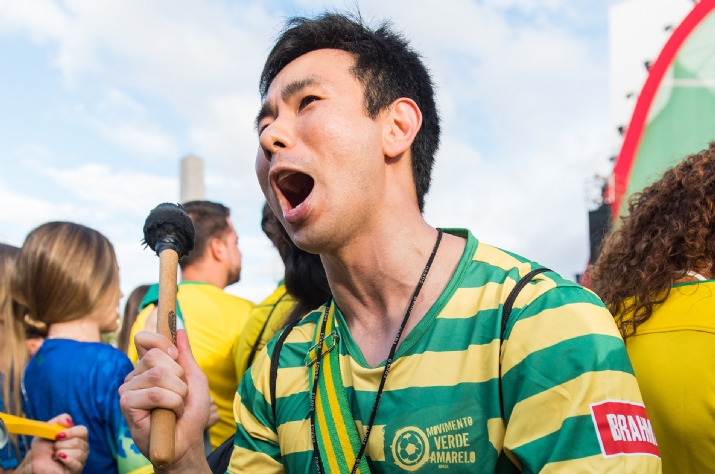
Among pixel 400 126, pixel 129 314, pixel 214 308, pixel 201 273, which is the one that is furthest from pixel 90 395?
pixel 129 314

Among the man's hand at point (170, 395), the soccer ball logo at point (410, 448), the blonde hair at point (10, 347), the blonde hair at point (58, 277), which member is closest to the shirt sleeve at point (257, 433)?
the man's hand at point (170, 395)

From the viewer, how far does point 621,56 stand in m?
14.7

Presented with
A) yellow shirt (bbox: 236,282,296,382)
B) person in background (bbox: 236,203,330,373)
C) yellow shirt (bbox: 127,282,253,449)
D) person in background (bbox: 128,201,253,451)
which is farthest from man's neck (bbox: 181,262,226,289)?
yellow shirt (bbox: 236,282,296,382)

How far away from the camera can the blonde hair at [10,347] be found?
123 inches

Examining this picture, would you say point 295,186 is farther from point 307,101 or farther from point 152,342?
point 152,342

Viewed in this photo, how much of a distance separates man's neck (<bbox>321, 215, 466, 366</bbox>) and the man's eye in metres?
0.48

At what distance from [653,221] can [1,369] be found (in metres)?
3.20

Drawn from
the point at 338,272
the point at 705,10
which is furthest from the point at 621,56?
the point at 338,272

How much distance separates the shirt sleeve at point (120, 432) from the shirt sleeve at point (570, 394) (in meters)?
1.81

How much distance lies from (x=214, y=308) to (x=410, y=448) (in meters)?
2.64

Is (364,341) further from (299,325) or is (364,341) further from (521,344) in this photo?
(521,344)

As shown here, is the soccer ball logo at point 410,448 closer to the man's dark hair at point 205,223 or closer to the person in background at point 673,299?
the person in background at point 673,299

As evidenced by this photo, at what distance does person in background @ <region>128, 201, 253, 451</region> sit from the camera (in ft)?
12.5

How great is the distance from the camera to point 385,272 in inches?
81.3
